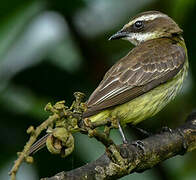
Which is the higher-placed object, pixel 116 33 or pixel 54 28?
pixel 54 28

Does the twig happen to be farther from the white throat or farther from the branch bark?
the white throat

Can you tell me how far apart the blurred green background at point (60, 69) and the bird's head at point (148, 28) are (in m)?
0.13

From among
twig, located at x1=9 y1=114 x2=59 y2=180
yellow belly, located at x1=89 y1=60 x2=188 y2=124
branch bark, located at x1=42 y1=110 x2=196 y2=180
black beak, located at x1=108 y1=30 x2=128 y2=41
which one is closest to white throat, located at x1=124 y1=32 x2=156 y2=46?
black beak, located at x1=108 y1=30 x2=128 y2=41

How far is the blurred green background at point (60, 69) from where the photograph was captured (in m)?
5.13

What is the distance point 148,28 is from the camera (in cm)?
627

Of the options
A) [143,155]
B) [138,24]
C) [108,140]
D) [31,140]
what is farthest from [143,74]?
[31,140]

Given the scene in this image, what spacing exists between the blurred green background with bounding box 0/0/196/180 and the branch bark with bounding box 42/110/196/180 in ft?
2.66

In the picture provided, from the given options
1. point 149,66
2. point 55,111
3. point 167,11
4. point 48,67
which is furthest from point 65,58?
point 55,111

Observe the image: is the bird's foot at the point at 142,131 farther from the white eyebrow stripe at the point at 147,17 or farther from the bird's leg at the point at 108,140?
the bird's leg at the point at 108,140

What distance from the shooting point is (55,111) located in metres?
2.49

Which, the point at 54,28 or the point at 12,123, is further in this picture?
the point at 54,28

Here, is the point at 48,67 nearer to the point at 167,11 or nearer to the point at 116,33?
the point at 116,33

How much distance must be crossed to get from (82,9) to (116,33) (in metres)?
0.56

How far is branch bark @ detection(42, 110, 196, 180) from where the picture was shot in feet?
9.57
